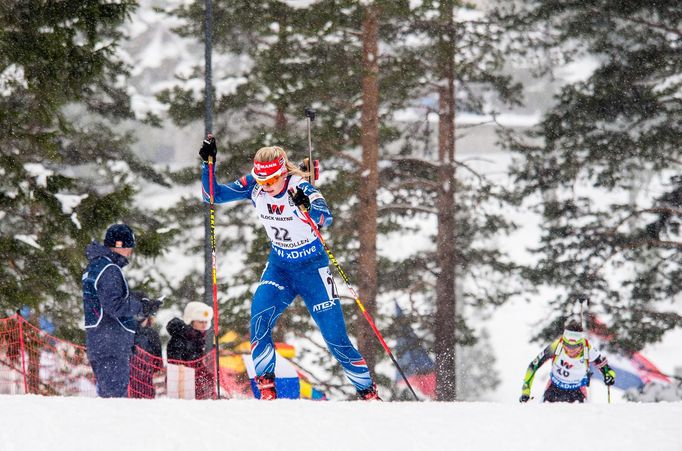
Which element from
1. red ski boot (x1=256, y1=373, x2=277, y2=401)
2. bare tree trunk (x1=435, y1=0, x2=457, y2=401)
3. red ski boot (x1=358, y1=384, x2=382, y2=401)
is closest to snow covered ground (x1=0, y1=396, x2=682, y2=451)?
red ski boot (x1=256, y1=373, x2=277, y2=401)

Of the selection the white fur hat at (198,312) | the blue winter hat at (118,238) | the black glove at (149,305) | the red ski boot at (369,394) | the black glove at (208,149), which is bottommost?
the red ski boot at (369,394)

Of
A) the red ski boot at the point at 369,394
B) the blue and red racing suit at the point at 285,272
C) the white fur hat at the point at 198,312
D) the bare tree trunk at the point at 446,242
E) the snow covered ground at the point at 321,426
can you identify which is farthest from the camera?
the bare tree trunk at the point at 446,242

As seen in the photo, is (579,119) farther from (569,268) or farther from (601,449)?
(601,449)

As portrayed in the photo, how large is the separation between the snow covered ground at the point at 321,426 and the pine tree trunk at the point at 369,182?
9.68 metres

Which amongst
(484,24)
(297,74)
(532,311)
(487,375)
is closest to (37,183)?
(297,74)

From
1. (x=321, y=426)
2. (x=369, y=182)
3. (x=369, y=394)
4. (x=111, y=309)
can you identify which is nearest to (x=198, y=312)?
(x=111, y=309)

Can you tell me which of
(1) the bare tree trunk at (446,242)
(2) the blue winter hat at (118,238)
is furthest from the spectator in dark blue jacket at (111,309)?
(1) the bare tree trunk at (446,242)

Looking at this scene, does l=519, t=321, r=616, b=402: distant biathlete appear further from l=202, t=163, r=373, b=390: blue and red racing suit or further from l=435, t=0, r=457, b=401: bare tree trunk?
l=435, t=0, r=457, b=401: bare tree trunk

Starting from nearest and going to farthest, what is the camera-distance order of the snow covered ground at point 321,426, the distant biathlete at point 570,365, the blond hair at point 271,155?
1. the snow covered ground at point 321,426
2. the blond hair at point 271,155
3. the distant biathlete at point 570,365

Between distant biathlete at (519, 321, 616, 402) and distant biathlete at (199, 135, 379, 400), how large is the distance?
3.19 m

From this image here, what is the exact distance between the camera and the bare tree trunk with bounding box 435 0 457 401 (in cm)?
1585

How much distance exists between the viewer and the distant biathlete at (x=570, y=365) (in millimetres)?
8883

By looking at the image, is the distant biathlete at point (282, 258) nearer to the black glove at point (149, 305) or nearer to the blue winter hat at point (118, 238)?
the blue winter hat at point (118, 238)

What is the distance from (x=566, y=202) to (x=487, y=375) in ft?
52.1
